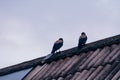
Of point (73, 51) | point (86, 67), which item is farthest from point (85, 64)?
point (73, 51)

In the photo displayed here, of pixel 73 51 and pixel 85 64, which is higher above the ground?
pixel 73 51

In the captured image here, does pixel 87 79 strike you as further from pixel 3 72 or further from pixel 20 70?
pixel 3 72

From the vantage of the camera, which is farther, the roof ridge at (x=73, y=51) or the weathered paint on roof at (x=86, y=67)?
the roof ridge at (x=73, y=51)

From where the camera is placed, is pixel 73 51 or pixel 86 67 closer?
pixel 86 67

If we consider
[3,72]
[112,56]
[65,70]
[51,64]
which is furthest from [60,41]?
[112,56]

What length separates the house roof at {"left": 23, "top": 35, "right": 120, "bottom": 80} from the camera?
550 centimetres

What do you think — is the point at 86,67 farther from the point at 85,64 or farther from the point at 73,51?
the point at 73,51

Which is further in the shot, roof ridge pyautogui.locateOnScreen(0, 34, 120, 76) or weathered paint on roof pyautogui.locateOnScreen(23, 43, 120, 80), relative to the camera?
roof ridge pyautogui.locateOnScreen(0, 34, 120, 76)

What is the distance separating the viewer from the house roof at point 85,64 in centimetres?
550

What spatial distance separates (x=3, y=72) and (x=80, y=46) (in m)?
2.46

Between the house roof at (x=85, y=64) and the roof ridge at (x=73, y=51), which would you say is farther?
→ the roof ridge at (x=73, y=51)

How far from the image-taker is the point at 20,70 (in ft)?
27.0

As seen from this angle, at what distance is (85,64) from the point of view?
621 centimetres

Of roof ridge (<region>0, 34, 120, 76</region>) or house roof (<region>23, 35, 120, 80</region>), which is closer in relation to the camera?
house roof (<region>23, 35, 120, 80</region>)
